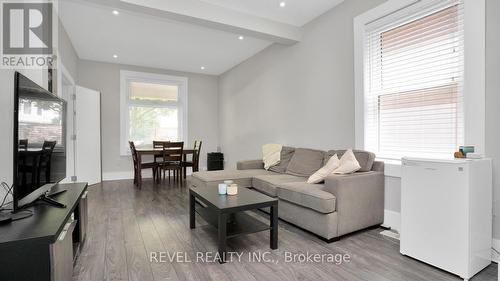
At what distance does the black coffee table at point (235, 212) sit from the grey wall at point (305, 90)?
5.34 ft

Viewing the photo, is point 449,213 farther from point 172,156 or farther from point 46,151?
point 172,156

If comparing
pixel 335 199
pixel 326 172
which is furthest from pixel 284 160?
pixel 335 199

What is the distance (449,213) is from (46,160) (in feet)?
9.47

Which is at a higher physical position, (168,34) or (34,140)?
(168,34)

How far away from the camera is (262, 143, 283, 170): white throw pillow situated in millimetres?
4113

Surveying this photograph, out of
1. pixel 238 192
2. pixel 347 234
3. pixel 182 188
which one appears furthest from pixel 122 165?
pixel 347 234

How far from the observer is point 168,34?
4293 mm

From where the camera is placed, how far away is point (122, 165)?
6023 millimetres

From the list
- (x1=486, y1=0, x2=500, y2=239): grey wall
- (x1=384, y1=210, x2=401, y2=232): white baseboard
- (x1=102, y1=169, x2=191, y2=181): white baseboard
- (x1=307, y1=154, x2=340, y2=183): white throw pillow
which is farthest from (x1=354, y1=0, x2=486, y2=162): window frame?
(x1=102, y1=169, x2=191, y2=181): white baseboard

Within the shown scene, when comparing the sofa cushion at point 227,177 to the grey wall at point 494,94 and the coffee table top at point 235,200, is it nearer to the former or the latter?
the coffee table top at point 235,200

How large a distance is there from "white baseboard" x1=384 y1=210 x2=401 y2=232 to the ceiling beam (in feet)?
9.20

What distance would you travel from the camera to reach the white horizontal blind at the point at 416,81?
2.32 metres

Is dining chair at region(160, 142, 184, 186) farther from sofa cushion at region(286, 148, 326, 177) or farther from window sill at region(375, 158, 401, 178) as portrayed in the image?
window sill at region(375, 158, 401, 178)

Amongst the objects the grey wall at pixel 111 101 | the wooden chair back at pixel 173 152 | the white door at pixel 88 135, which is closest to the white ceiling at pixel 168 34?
the grey wall at pixel 111 101
